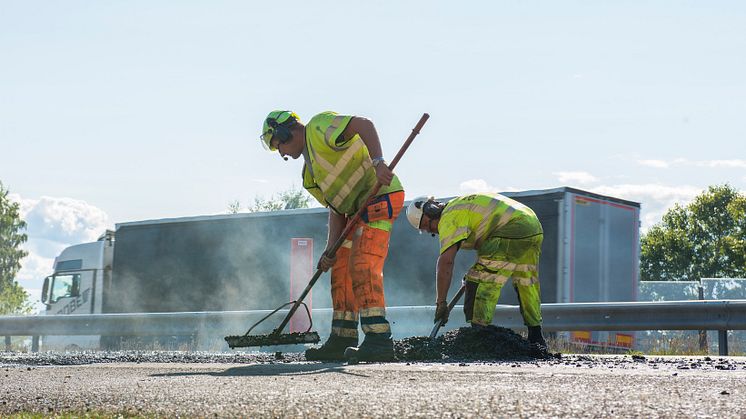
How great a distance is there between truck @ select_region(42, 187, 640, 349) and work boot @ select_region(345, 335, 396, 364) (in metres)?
6.08

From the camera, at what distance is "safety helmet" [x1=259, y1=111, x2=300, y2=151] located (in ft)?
24.5

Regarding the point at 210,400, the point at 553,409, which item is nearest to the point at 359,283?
the point at 210,400

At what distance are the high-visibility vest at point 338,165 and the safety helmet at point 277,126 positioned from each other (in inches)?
7.0

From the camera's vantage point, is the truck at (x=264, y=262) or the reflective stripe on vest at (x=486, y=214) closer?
the reflective stripe on vest at (x=486, y=214)

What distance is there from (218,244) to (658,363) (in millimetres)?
13344

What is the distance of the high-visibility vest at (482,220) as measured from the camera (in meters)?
8.27

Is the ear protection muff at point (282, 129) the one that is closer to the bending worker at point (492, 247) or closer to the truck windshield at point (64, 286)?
the bending worker at point (492, 247)

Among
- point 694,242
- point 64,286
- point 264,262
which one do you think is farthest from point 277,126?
point 694,242

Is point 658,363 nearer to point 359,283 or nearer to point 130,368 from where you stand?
point 359,283

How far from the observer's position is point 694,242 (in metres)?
60.4

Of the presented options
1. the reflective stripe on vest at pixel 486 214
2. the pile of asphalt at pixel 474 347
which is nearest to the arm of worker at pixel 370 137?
the pile of asphalt at pixel 474 347

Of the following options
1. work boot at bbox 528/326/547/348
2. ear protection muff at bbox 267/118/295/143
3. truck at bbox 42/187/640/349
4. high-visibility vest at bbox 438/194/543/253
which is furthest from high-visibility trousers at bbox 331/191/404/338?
truck at bbox 42/187/640/349

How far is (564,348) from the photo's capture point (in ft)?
37.8

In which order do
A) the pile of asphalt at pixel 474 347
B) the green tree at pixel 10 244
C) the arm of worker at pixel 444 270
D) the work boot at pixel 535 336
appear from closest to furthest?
the pile of asphalt at pixel 474 347
the arm of worker at pixel 444 270
the work boot at pixel 535 336
the green tree at pixel 10 244
